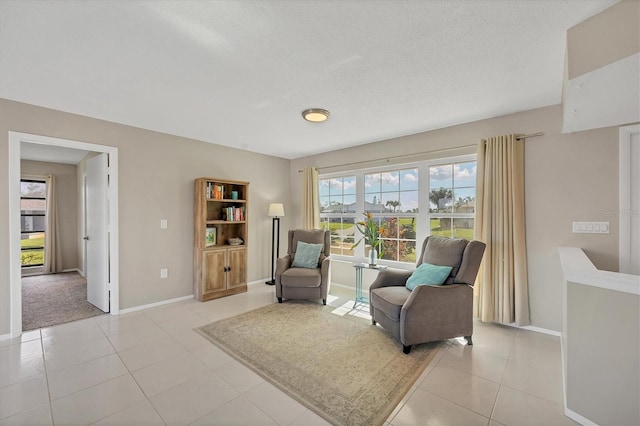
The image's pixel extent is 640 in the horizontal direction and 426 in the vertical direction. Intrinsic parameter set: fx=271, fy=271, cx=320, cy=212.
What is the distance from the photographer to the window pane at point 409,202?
13.2ft

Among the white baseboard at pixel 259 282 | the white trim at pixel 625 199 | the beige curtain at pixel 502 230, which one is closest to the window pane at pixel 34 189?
the white baseboard at pixel 259 282

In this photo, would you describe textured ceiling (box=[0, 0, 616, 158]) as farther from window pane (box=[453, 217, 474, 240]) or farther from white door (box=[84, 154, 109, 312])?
window pane (box=[453, 217, 474, 240])

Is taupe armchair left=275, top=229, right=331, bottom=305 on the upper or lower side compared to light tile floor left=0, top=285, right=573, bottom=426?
upper

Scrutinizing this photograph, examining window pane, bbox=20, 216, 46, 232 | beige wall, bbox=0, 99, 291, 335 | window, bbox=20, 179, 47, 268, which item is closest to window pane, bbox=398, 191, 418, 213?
beige wall, bbox=0, 99, 291, 335

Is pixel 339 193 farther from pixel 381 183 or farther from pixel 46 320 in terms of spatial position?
pixel 46 320

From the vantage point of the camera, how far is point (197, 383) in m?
2.08

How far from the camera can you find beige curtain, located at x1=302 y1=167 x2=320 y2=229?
5082 millimetres

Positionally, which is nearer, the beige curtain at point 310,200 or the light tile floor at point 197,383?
the light tile floor at point 197,383

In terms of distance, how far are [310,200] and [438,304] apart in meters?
3.08

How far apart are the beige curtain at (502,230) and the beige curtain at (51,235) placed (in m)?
8.18

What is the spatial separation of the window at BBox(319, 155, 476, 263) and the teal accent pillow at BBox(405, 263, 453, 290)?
868mm

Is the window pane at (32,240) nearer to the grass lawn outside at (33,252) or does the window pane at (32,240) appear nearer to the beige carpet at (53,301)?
the grass lawn outside at (33,252)

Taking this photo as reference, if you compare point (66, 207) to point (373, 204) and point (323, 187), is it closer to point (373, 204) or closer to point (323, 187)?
point (323, 187)

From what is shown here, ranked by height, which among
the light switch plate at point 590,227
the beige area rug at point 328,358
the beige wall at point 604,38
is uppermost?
the beige wall at point 604,38
